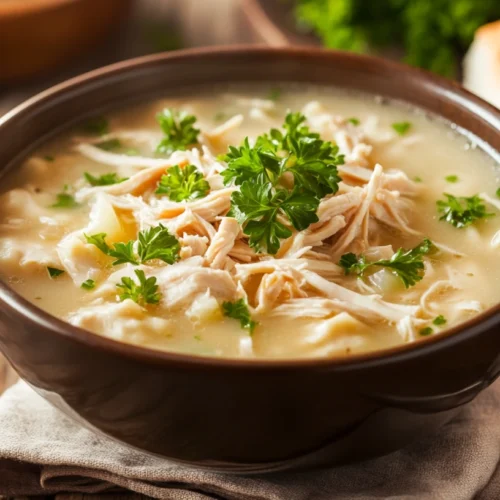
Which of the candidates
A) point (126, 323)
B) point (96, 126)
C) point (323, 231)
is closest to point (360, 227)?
point (323, 231)

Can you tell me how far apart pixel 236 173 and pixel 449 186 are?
967mm

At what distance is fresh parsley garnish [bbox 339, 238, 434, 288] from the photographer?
2.93m

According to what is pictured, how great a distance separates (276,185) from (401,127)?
1040 mm

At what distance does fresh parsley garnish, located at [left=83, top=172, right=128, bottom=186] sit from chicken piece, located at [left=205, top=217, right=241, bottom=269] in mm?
672

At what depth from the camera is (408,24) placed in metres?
5.45

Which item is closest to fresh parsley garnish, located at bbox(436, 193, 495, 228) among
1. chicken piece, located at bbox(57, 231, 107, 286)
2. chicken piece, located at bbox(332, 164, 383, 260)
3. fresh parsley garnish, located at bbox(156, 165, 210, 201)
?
chicken piece, located at bbox(332, 164, 383, 260)

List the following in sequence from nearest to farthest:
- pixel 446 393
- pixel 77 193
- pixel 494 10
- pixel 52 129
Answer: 1. pixel 446 393
2. pixel 77 193
3. pixel 52 129
4. pixel 494 10

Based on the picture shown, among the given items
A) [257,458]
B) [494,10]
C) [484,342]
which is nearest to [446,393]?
[484,342]

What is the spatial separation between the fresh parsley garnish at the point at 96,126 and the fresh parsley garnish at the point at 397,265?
1489 mm

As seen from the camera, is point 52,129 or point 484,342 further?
point 52,129

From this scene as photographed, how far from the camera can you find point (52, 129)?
12.7 ft

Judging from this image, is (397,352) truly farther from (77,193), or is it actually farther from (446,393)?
(77,193)

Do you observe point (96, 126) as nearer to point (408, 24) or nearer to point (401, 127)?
point (401, 127)

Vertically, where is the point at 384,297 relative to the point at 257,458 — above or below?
above
